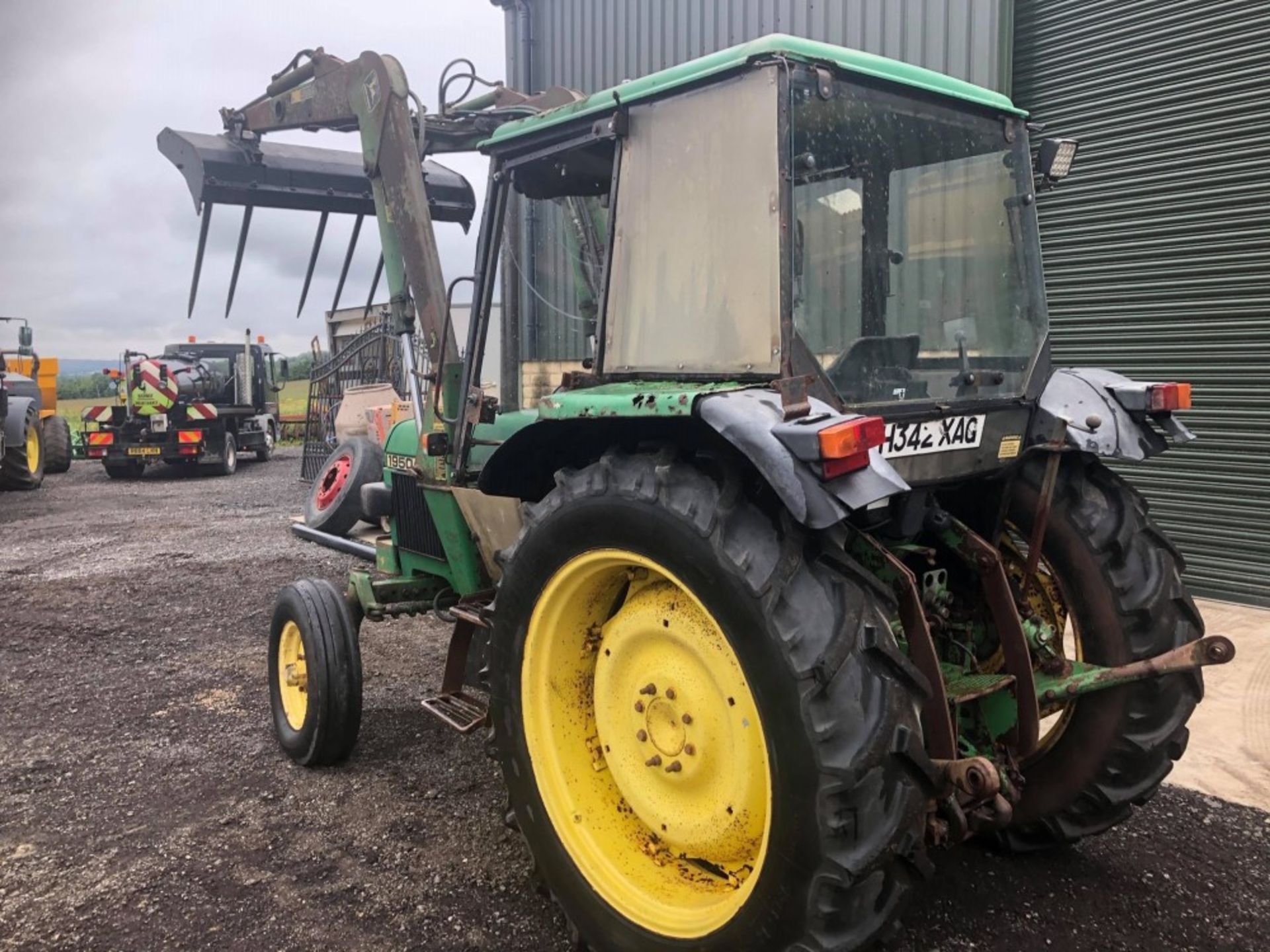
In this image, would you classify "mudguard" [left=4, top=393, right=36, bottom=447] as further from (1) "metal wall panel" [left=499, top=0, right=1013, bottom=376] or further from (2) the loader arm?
(2) the loader arm

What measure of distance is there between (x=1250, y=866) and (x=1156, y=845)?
0.27m

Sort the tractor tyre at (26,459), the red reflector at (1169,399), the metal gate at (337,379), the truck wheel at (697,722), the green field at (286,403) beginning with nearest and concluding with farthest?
the truck wheel at (697,722), the red reflector at (1169,399), the tractor tyre at (26,459), the metal gate at (337,379), the green field at (286,403)

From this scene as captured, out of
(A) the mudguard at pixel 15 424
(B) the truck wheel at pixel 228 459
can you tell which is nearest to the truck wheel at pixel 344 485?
(A) the mudguard at pixel 15 424

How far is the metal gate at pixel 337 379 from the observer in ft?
45.5

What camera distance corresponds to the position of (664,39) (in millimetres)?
8641

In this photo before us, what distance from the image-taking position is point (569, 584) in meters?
2.68

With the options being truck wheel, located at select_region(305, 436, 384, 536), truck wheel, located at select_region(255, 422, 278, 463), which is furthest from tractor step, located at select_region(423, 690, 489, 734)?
truck wheel, located at select_region(255, 422, 278, 463)

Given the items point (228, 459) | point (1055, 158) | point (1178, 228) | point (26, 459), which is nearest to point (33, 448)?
point (26, 459)

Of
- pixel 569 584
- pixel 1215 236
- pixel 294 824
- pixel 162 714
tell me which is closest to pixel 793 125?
pixel 569 584

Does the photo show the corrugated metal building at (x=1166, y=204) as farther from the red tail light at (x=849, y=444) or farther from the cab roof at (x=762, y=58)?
the red tail light at (x=849, y=444)

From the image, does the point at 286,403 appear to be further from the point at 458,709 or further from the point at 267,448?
the point at 458,709

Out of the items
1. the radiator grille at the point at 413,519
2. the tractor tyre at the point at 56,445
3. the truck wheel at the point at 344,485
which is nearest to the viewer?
the radiator grille at the point at 413,519

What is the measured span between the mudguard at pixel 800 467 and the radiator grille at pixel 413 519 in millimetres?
2247

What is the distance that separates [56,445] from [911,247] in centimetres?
1649
